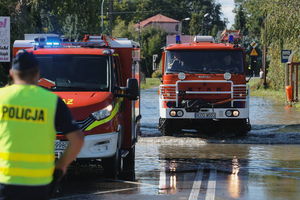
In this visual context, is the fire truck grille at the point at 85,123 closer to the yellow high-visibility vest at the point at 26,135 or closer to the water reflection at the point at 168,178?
the water reflection at the point at 168,178

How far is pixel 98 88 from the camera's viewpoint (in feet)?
37.8

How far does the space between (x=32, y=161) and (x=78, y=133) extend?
1.30 ft

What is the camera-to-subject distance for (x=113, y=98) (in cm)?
1126

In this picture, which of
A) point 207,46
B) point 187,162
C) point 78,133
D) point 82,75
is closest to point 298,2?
point 207,46

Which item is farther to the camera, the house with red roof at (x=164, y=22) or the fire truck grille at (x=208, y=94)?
the house with red roof at (x=164, y=22)

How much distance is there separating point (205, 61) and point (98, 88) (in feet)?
22.9

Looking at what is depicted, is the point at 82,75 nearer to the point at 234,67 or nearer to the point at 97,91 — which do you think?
the point at 97,91

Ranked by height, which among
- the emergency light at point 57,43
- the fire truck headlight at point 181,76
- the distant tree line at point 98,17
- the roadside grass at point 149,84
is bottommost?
the roadside grass at point 149,84

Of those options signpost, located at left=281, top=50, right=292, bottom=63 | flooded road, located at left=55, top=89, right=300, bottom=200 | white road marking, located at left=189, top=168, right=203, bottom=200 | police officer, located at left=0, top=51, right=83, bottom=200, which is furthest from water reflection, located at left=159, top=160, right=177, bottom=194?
signpost, located at left=281, top=50, right=292, bottom=63

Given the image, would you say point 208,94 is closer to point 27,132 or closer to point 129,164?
point 129,164

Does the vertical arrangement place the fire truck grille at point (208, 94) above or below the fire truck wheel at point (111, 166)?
above

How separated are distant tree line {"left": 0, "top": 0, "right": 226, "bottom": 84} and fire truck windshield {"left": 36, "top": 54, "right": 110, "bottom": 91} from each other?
8.36m

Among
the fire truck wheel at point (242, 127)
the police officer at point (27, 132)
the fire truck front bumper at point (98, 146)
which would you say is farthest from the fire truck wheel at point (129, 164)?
the police officer at point (27, 132)

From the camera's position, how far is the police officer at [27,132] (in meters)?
4.95
